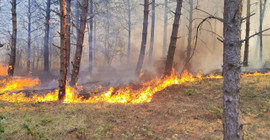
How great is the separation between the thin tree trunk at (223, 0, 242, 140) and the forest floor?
359 millimetres

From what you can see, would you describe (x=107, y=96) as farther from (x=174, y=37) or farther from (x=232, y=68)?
(x=232, y=68)

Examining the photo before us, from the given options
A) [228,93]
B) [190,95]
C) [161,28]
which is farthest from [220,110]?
[161,28]

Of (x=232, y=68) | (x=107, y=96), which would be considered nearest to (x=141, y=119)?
(x=232, y=68)

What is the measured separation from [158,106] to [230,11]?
4.99m

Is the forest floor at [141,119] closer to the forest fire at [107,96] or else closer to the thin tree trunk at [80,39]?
the forest fire at [107,96]

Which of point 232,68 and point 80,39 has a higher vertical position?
point 80,39

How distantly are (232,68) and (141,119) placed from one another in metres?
3.74

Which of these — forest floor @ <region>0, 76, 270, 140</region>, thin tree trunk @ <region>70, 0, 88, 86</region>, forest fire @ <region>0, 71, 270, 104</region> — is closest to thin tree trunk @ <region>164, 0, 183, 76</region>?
forest fire @ <region>0, 71, 270, 104</region>

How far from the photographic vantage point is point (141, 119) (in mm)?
6203

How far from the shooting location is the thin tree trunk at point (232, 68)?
10.3ft

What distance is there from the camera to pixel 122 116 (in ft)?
20.8

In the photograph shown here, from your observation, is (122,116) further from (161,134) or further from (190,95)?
(190,95)

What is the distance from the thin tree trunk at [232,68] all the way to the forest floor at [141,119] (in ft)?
1.18

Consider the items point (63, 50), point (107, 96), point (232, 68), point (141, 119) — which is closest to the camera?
point (232, 68)
